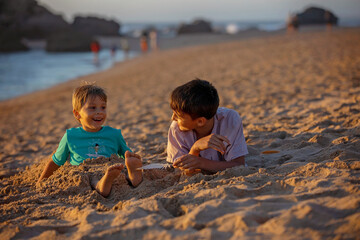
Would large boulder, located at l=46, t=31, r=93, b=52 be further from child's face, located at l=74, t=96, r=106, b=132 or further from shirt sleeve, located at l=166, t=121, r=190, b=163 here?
shirt sleeve, located at l=166, t=121, r=190, b=163

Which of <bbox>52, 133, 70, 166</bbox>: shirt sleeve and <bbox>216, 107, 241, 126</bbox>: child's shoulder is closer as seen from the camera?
<bbox>216, 107, 241, 126</bbox>: child's shoulder

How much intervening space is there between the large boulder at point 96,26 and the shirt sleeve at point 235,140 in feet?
148

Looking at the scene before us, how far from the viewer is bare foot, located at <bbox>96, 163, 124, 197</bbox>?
228cm

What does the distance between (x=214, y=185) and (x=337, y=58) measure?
305 inches

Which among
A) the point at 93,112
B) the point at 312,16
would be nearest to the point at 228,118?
the point at 93,112

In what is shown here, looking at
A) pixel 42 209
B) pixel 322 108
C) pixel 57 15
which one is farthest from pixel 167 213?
pixel 57 15

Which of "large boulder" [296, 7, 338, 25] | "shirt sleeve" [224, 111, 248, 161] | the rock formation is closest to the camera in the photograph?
"shirt sleeve" [224, 111, 248, 161]

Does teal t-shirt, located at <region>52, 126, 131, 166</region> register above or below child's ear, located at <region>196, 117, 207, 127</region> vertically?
below

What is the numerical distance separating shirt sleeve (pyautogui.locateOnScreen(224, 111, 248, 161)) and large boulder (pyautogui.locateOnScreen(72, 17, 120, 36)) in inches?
1773

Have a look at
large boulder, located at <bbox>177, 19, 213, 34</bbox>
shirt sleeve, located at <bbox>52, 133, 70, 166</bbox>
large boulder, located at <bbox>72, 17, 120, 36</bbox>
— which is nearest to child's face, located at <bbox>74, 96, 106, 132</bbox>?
shirt sleeve, located at <bbox>52, 133, 70, 166</bbox>

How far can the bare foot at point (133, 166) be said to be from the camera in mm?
2369

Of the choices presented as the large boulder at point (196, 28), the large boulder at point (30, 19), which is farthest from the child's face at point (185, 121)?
the large boulder at point (30, 19)

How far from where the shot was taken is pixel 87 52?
92.8 ft

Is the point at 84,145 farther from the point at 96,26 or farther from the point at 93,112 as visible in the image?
the point at 96,26
